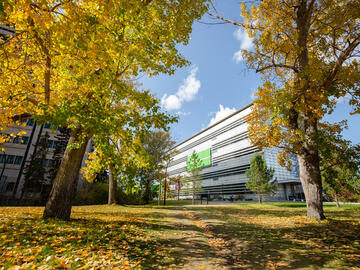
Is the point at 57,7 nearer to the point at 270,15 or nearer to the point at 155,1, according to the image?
the point at 155,1

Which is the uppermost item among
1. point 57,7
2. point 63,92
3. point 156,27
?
point 156,27

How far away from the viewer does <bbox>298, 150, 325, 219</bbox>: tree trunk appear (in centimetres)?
812

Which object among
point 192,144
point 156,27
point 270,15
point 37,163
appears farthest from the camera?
point 192,144

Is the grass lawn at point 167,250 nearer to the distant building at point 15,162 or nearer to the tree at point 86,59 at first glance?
the tree at point 86,59

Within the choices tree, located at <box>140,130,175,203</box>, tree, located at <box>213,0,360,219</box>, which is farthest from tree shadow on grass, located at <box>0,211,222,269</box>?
tree, located at <box>140,130,175,203</box>

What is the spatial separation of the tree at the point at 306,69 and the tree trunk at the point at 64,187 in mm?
8214

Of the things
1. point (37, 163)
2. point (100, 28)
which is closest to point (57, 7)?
point (100, 28)

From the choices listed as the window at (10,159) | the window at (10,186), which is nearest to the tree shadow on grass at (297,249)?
the window at (10,186)

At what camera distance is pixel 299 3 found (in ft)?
26.1

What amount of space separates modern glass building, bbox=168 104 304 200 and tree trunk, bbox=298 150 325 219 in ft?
95.1

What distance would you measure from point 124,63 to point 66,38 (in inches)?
104

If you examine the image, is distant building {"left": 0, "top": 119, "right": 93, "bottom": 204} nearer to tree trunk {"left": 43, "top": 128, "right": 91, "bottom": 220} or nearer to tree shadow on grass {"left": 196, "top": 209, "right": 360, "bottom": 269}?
tree trunk {"left": 43, "top": 128, "right": 91, "bottom": 220}

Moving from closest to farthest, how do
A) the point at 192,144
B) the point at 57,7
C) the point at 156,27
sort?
the point at 57,7, the point at 156,27, the point at 192,144

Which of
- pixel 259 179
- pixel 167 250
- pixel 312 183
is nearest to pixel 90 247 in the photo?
pixel 167 250
